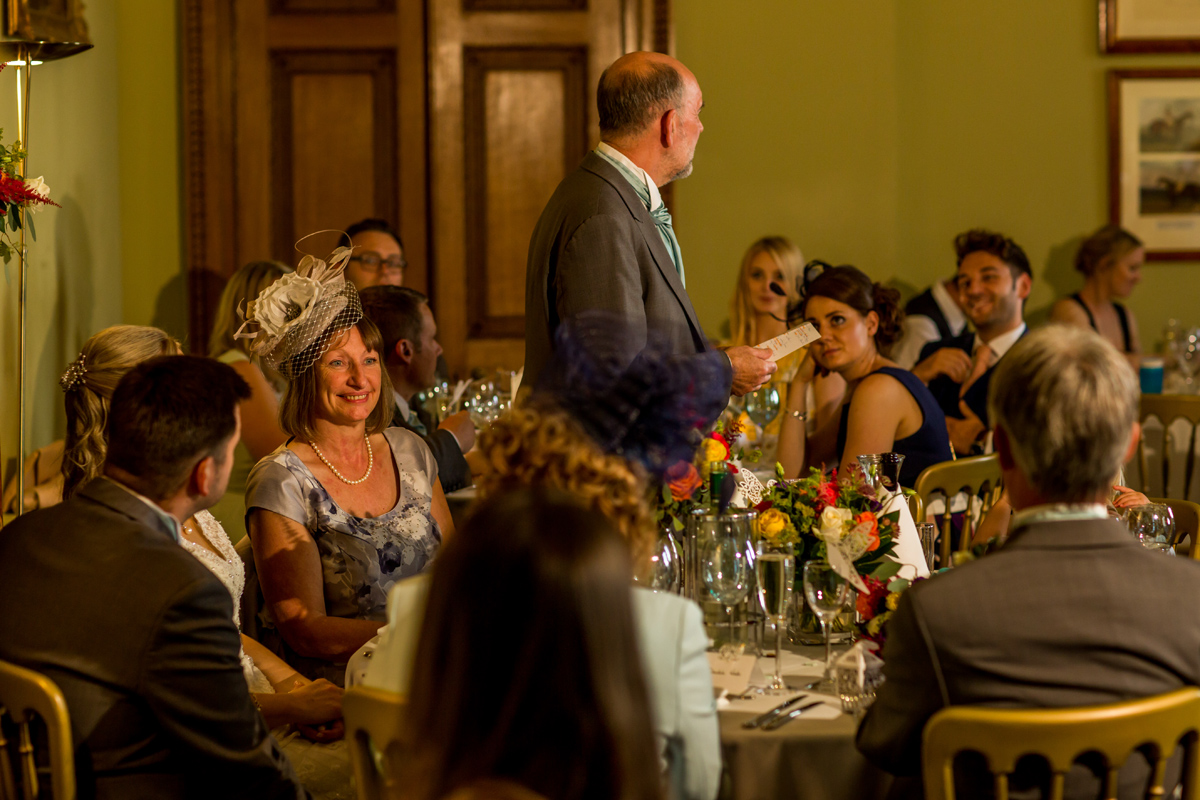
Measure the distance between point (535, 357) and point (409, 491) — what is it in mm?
435

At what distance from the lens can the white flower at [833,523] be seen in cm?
198

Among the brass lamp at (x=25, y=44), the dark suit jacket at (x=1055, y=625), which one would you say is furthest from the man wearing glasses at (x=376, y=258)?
the dark suit jacket at (x=1055, y=625)

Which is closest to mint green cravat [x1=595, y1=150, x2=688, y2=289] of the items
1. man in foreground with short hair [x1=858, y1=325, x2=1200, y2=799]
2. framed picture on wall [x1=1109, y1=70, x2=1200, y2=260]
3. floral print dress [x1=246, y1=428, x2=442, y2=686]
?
floral print dress [x1=246, y1=428, x2=442, y2=686]

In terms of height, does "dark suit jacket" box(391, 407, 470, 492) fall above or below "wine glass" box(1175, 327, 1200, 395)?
below

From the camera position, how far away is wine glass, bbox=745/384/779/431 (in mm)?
4160

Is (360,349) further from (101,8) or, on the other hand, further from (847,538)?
(101,8)

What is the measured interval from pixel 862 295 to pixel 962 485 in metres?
0.70

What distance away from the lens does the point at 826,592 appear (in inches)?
77.0

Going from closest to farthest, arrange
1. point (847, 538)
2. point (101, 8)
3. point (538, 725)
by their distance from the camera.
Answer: point (538, 725) → point (847, 538) → point (101, 8)

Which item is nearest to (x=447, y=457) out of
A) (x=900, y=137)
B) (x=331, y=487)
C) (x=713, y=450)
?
(x=331, y=487)

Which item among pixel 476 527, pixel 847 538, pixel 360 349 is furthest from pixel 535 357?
pixel 476 527

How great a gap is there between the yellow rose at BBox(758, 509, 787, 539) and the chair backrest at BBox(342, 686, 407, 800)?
83cm

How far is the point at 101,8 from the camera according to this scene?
527cm

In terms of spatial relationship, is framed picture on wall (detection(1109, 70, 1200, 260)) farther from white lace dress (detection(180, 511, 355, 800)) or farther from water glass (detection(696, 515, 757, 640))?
white lace dress (detection(180, 511, 355, 800))
